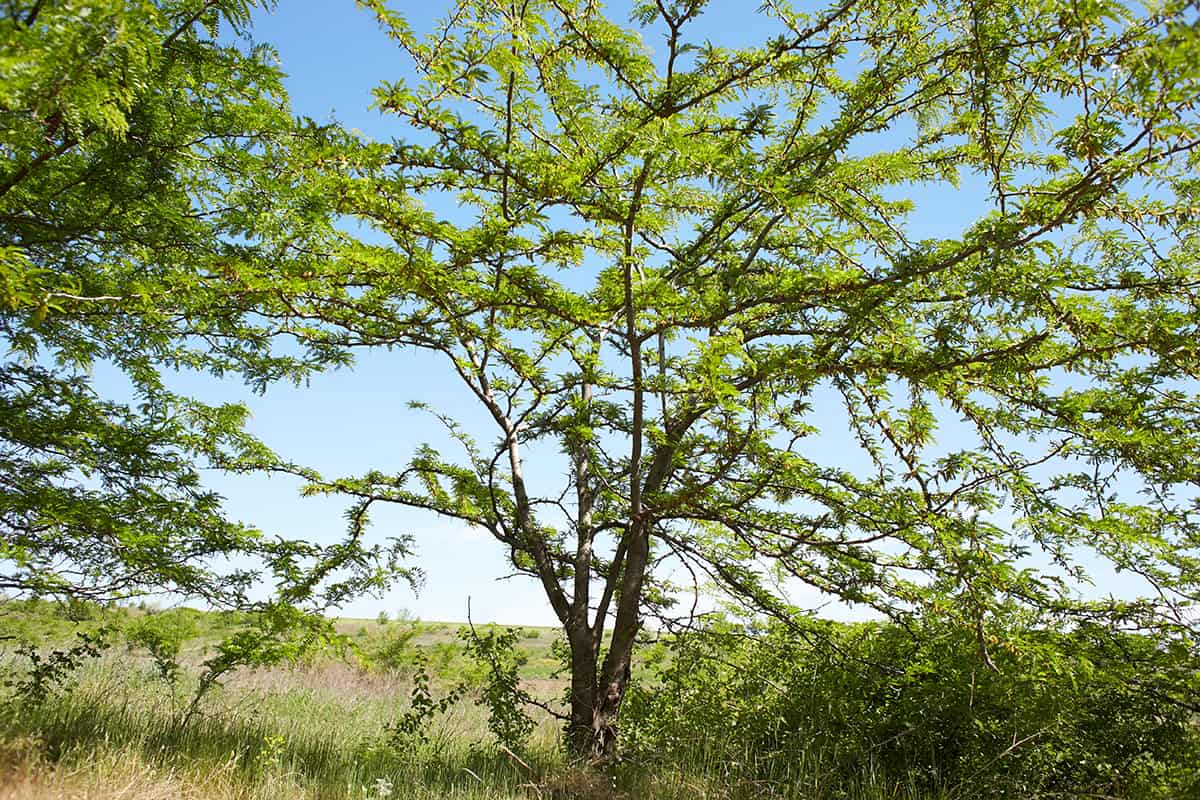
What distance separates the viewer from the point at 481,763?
523 cm

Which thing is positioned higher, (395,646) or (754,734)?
(395,646)

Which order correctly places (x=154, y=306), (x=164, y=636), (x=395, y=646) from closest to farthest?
(x=154, y=306), (x=164, y=636), (x=395, y=646)

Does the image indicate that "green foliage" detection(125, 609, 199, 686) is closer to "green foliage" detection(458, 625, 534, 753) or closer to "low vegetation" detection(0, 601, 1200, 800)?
"low vegetation" detection(0, 601, 1200, 800)

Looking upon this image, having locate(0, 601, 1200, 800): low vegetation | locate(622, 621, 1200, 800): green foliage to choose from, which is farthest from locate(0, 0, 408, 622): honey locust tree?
locate(622, 621, 1200, 800): green foliage

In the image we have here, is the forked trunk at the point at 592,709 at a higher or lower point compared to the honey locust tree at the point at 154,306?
lower

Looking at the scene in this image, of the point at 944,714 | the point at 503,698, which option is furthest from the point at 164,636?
the point at 944,714

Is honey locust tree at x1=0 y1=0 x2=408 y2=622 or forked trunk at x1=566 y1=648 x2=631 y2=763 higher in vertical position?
honey locust tree at x1=0 y1=0 x2=408 y2=622

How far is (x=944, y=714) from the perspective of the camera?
4746mm

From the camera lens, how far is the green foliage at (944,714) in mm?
4098

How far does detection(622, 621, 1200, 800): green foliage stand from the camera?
4.10 metres

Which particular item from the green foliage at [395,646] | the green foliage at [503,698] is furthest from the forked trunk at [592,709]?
the green foliage at [395,646]

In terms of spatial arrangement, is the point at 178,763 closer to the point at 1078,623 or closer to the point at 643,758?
the point at 643,758

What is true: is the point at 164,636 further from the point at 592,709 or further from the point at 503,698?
the point at 592,709

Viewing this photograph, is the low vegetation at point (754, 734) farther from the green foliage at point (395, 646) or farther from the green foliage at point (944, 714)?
the green foliage at point (395, 646)
